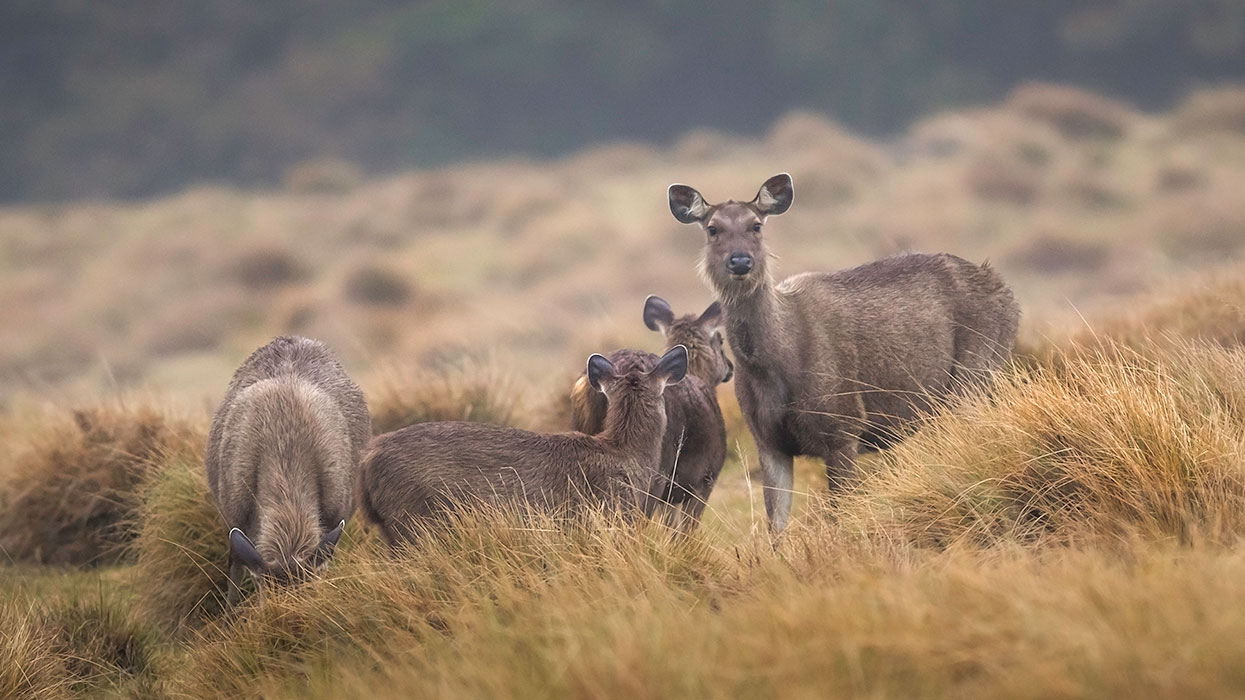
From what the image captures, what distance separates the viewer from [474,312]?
2239 cm

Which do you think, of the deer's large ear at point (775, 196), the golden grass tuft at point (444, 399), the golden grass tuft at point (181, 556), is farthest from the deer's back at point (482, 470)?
the golden grass tuft at point (444, 399)

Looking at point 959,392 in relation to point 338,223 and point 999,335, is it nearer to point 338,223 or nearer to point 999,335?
point 999,335

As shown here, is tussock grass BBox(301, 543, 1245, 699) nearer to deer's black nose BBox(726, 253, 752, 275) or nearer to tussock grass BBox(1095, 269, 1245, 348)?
deer's black nose BBox(726, 253, 752, 275)

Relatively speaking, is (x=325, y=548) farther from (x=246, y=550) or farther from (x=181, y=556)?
(x=181, y=556)

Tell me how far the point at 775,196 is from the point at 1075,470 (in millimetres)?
2604

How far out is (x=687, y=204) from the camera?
754cm

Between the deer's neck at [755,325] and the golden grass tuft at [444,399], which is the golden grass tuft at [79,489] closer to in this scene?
the golden grass tuft at [444,399]

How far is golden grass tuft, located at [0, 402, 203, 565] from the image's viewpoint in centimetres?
928

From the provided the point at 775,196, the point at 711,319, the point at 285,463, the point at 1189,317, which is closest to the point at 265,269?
the point at 711,319

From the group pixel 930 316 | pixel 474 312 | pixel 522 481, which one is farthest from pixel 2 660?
pixel 474 312

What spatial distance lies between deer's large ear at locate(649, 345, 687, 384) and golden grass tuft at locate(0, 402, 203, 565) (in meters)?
4.03

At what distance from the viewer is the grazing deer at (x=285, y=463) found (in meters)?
6.07

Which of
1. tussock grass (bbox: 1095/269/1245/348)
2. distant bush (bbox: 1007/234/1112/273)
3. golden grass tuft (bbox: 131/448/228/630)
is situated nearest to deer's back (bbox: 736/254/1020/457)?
tussock grass (bbox: 1095/269/1245/348)

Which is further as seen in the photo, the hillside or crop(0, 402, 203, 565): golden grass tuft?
the hillside
